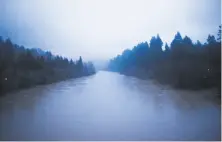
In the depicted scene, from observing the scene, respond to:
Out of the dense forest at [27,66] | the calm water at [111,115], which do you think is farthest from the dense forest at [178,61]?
the dense forest at [27,66]

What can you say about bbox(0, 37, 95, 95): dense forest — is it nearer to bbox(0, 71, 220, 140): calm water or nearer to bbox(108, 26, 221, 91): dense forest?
bbox(0, 71, 220, 140): calm water

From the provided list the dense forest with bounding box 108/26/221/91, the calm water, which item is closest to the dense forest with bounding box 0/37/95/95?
the calm water

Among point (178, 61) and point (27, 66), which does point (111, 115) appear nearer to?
point (178, 61)

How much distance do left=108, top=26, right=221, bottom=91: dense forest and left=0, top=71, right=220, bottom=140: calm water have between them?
19 cm

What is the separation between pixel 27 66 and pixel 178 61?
2378 mm

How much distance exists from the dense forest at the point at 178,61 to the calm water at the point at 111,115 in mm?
191

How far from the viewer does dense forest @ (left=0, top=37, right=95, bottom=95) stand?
107 inches

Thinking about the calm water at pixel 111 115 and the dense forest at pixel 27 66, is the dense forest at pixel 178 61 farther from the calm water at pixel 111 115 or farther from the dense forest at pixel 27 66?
the dense forest at pixel 27 66

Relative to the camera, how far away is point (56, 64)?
3346 mm

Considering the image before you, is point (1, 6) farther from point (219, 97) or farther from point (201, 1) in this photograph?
point (219, 97)

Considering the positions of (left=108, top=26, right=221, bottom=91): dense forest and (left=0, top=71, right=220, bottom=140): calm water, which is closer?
(left=0, top=71, right=220, bottom=140): calm water

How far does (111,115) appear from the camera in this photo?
2422mm

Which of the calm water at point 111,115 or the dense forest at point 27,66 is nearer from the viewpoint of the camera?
the calm water at point 111,115

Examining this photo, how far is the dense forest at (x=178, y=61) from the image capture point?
2688 millimetres
